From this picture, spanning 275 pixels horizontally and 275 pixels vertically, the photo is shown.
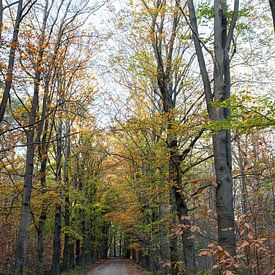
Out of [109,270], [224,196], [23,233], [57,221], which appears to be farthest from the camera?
[109,270]

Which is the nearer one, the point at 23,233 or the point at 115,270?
the point at 23,233

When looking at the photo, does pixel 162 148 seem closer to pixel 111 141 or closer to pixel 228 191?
pixel 228 191

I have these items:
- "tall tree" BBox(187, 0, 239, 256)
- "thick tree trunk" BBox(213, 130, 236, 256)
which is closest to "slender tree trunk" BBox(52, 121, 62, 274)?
"tall tree" BBox(187, 0, 239, 256)

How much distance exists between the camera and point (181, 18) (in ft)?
38.9

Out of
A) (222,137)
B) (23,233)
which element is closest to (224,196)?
(222,137)

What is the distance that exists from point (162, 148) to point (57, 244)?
10180mm

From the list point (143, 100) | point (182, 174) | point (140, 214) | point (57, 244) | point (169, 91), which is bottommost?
point (57, 244)

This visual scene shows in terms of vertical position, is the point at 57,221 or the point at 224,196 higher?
the point at 224,196

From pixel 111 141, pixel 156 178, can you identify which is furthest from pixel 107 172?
pixel 156 178

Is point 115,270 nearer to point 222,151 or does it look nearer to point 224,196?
point 224,196

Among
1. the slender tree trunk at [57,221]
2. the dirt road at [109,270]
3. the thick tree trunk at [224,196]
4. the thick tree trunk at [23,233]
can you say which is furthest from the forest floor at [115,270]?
the thick tree trunk at [224,196]

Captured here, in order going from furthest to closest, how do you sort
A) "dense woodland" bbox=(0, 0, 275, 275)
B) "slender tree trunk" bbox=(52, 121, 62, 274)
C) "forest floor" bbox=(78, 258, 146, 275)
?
"forest floor" bbox=(78, 258, 146, 275)
"slender tree trunk" bbox=(52, 121, 62, 274)
"dense woodland" bbox=(0, 0, 275, 275)

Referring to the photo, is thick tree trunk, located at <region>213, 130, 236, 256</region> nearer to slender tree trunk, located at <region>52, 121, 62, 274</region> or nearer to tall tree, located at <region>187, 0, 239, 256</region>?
tall tree, located at <region>187, 0, 239, 256</region>

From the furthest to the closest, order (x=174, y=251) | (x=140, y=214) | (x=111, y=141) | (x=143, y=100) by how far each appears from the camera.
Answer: (x=111, y=141), (x=140, y=214), (x=143, y=100), (x=174, y=251)
